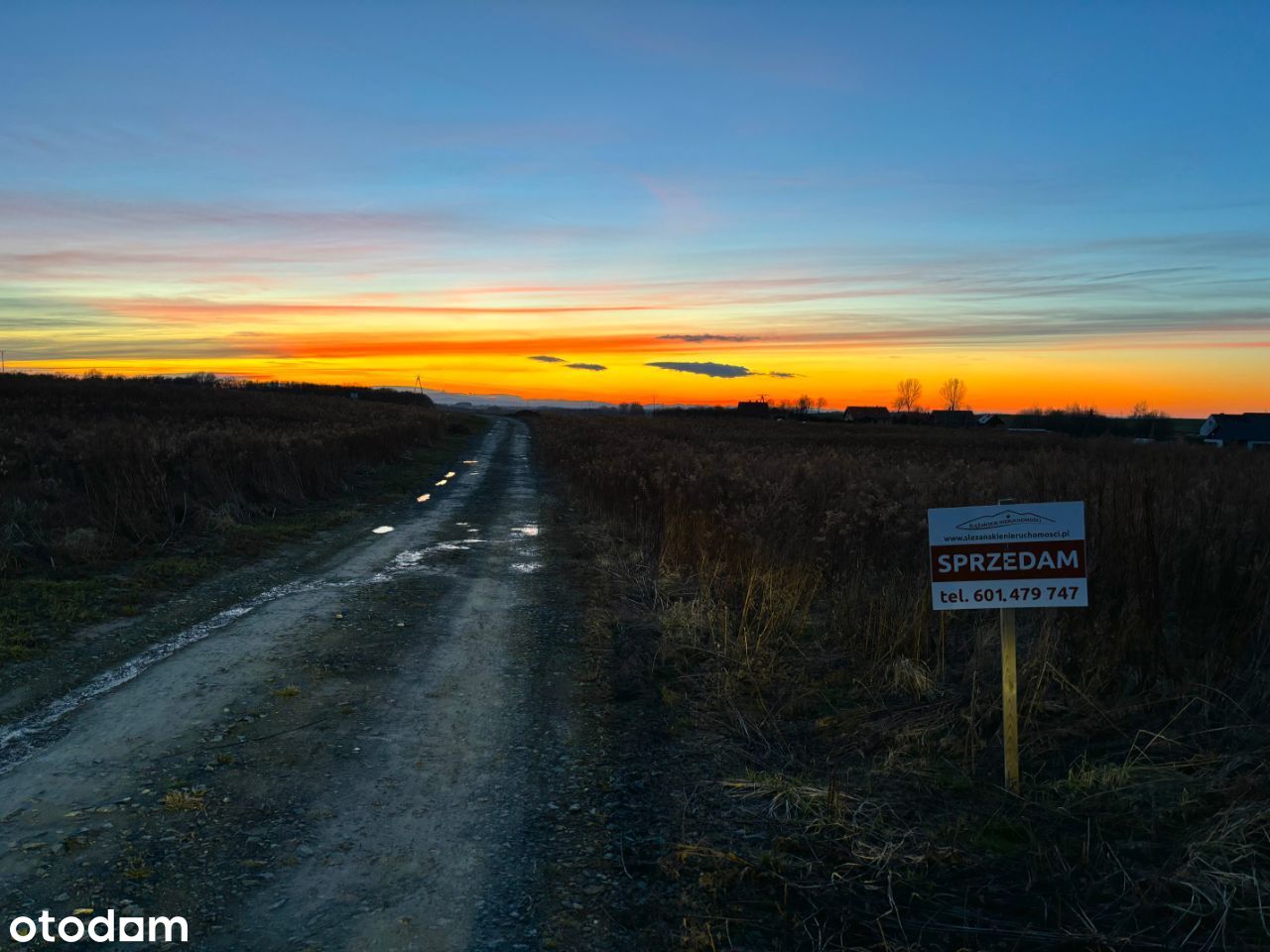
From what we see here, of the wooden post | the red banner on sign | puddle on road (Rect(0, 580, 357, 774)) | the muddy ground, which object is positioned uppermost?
the red banner on sign

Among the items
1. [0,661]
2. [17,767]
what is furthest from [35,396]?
[17,767]

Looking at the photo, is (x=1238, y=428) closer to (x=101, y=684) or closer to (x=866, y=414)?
(x=866, y=414)

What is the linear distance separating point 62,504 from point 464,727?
9.48 m

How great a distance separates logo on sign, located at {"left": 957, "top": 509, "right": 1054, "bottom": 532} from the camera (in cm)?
418

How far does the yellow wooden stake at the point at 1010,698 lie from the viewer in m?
4.17

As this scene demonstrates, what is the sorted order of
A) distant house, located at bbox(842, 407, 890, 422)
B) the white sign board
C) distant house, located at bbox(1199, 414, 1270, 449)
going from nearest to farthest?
the white sign board → distant house, located at bbox(1199, 414, 1270, 449) → distant house, located at bbox(842, 407, 890, 422)

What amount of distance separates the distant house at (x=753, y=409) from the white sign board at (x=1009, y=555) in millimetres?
111602

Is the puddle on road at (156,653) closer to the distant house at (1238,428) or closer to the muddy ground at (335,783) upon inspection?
the muddy ground at (335,783)

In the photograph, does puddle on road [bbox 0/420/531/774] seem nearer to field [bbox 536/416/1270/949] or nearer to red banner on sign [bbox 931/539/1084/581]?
field [bbox 536/416/1270/949]

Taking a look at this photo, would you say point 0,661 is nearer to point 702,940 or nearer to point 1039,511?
point 702,940

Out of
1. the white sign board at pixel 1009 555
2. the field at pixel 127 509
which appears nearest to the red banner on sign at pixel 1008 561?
the white sign board at pixel 1009 555

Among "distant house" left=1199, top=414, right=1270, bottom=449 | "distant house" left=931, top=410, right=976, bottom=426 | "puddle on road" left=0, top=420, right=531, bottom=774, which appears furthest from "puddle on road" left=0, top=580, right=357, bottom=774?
"distant house" left=931, top=410, right=976, bottom=426

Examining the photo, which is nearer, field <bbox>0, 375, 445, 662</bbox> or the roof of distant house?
field <bbox>0, 375, 445, 662</bbox>


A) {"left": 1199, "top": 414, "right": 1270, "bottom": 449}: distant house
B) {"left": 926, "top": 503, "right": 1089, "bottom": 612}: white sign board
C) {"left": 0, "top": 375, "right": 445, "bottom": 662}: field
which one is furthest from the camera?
{"left": 1199, "top": 414, "right": 1270, "bottom": 449}: distant house
